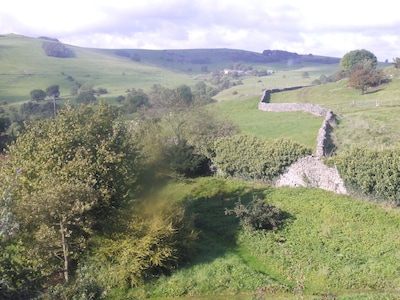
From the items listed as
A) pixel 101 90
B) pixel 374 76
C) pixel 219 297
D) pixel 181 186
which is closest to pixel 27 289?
pixel 219 297

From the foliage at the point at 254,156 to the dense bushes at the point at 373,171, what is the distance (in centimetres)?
401

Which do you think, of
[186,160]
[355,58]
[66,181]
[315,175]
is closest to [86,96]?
[355,58]

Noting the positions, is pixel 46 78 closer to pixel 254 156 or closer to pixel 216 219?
pixel 254 156

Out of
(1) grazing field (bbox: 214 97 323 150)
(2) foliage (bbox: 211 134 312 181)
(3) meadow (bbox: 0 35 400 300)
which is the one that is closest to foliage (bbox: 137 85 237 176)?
(3) meadow (bbox: 0 35 400 300)

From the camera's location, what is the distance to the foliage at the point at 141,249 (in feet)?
68.8

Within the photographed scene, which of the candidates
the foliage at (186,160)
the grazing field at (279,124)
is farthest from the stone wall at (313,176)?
the foliage at (186,160)

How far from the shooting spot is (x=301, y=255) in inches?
899

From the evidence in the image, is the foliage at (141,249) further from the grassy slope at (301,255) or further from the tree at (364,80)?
the tree at (364,80)

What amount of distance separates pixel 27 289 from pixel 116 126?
13458 mm

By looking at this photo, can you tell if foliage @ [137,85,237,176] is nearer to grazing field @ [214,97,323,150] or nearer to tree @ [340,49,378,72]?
grazing field @ [214,97,323,150]

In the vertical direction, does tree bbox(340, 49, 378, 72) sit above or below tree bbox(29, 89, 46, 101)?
above

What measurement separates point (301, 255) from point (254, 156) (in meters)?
12.7

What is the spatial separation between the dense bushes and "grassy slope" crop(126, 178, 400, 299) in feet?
3.20

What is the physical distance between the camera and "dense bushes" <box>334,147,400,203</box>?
26.3 m
